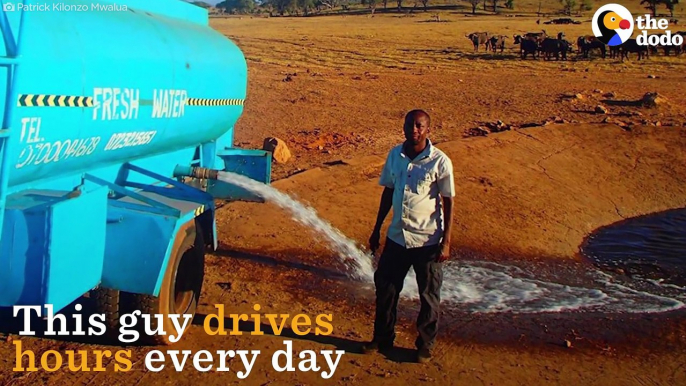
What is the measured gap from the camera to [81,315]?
5.11m

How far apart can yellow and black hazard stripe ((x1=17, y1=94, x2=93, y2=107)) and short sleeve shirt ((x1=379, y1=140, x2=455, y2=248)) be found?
201 centimetres

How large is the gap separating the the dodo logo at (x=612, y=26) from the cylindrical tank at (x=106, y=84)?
2641 cm

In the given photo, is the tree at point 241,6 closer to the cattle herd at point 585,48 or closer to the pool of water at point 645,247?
the cattle herd at point 585,48

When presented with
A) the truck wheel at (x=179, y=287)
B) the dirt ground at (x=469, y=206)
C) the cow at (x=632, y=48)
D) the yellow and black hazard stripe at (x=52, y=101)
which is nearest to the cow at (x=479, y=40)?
the cow at (x=632, y=48)

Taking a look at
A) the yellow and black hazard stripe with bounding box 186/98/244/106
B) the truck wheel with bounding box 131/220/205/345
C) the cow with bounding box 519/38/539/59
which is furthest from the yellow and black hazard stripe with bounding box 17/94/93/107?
the cow with bounding box 519/38/539/59

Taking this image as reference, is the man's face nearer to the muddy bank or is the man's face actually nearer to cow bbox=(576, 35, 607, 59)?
the muddy bank

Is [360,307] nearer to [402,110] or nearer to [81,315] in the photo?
[81,315]

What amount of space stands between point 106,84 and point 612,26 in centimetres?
3459

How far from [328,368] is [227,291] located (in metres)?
1.72

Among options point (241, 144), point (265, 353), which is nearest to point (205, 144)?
point (265, 353)

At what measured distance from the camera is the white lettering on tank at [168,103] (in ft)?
16.2

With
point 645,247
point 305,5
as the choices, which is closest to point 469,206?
point 645,247

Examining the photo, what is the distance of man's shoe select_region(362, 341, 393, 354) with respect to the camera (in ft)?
15.9

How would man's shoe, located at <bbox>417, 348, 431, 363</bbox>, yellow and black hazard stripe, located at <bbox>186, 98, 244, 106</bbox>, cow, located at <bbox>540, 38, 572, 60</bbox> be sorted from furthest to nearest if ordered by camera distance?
cow, located at <bbox>540, 38, 572, 60</bbox> → yellow and black hazard stripe, located at <bbox>186, 98, 244, 106</bbox> → man's shoe, located at <bbox>417, 348, 431, 363</bbox>
